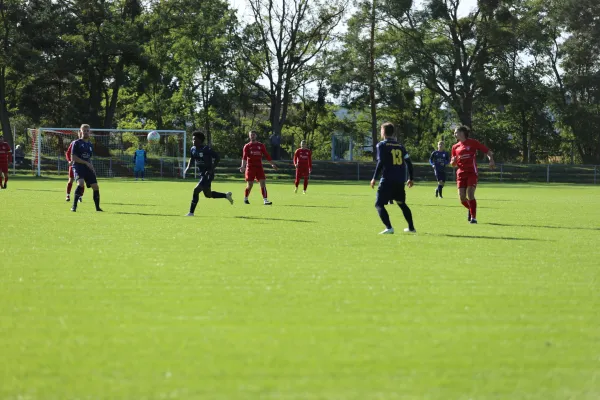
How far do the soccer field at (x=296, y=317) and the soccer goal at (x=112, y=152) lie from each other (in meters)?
41.7

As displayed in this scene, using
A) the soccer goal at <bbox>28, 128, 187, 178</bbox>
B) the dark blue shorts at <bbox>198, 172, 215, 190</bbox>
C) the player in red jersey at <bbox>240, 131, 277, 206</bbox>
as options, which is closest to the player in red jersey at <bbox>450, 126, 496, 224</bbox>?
the dark blue shorts at <bbox>198, 172, 215, 190</bbox>

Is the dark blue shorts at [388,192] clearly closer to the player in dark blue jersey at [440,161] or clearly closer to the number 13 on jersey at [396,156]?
the number 13 on jersey at [396,156]

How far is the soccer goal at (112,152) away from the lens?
54.2 meters

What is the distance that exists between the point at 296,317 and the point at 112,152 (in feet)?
169

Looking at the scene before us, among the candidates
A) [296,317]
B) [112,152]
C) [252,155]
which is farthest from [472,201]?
[112,152]

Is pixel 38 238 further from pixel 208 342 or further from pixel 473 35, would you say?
pixel 473 35

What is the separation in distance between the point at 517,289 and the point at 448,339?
261 centimetres

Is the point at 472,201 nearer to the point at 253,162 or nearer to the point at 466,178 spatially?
the point at 466,178

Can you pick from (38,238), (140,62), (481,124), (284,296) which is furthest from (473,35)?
(284,296)

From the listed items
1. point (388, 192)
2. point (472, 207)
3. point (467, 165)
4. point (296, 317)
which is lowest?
point (296, 317)

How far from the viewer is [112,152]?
2223 inches

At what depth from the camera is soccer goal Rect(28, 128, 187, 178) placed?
5425cm

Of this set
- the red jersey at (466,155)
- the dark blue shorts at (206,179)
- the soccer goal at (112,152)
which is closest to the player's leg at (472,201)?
the red jersey at (466,155)

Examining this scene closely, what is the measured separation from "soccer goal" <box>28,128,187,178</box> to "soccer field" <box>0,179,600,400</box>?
41.7 metres
